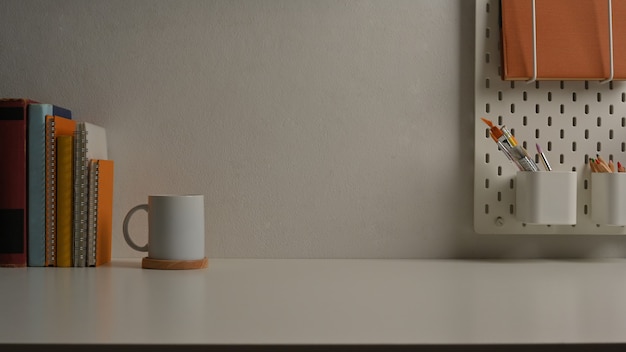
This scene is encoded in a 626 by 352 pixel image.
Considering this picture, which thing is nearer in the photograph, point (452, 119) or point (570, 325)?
point (570, 325)

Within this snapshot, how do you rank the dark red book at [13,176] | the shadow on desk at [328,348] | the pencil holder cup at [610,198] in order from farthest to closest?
the pencil holder cup at [610,198], the dark red book at [13,176], the shadow on desk at [328,348]

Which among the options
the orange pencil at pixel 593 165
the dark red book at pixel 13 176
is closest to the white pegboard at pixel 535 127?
the orange pencil at pixel 593 165

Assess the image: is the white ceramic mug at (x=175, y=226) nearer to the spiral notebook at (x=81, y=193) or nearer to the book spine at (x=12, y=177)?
the spiral notebook at (x=81, y=193)

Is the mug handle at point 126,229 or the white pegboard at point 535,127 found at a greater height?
the white pegboard at point 535,127

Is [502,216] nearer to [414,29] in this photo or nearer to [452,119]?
[452,119]

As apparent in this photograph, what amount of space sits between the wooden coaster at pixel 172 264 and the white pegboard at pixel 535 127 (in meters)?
0.53

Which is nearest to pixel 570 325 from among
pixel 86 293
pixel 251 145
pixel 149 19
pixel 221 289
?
pixel 221 289

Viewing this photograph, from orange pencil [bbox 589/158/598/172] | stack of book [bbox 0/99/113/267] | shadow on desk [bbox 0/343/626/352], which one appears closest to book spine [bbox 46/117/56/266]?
stack of book [bbox 0/99/113/267]

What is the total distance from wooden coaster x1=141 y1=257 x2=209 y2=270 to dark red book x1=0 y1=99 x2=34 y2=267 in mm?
213

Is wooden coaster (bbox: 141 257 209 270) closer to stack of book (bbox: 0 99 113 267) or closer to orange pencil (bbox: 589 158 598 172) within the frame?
stack of book (bbox: 0 99 113 267)

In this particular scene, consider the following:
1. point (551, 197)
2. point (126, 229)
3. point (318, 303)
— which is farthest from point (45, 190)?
point (551, 197)

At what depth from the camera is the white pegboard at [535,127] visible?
1427mm

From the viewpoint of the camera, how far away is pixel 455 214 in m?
1.45

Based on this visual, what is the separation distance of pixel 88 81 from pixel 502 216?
82cm
